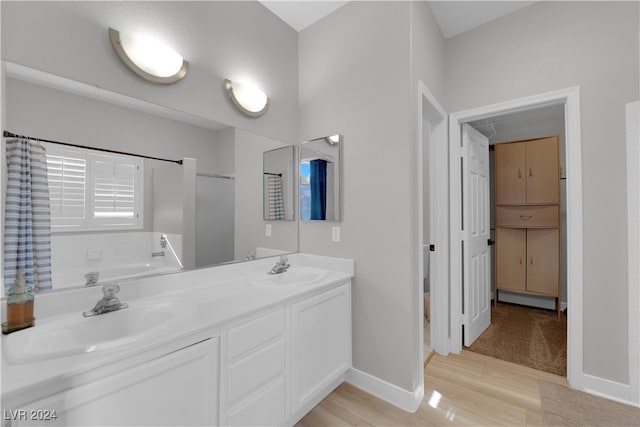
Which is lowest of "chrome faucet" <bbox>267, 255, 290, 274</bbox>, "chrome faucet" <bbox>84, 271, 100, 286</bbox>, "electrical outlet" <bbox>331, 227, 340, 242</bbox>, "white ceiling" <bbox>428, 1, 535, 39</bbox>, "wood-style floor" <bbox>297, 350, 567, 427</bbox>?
"wood-style floor" <bbox>297, 350, 567, 427</bbox>

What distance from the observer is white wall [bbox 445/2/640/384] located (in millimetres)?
1798

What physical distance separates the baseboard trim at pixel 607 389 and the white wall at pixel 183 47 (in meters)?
2.78

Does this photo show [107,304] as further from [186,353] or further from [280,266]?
[280,266]

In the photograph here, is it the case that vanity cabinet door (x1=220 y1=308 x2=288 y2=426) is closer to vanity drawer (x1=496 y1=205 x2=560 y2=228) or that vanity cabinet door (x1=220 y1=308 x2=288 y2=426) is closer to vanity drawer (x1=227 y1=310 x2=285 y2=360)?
vanity drawer (x1=227 y1=310 x2=285 y2=360)

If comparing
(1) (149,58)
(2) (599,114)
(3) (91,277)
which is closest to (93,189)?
(3) (91,277)

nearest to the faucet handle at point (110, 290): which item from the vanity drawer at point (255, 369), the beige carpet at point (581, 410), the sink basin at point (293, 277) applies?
the vanity drawer at point (255, 369)

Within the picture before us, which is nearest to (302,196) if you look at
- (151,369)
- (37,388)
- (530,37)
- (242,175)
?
(242,175)

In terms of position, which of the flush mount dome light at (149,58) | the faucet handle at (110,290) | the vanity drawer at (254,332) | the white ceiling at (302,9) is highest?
the white ceiling at (302,9)

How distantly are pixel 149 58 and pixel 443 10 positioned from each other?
217cm

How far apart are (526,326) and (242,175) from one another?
11.1 feet

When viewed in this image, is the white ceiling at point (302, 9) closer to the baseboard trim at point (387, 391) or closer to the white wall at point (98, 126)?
the white wall at point (98, 126)

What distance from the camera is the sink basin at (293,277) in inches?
69.9

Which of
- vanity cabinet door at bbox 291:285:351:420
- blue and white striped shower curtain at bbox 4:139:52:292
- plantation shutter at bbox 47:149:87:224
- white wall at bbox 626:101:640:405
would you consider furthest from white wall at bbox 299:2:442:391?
blue and white striped shower curtain at bbox 4:139:52:292

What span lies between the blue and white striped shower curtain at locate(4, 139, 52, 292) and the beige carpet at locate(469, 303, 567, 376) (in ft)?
10.1
